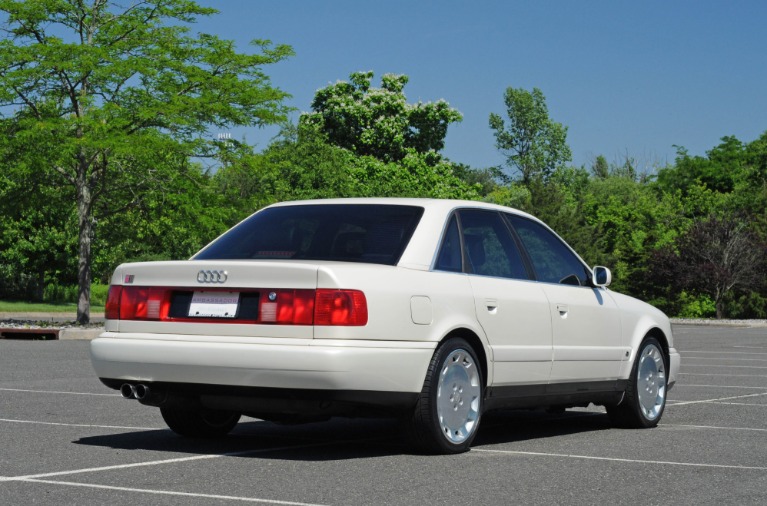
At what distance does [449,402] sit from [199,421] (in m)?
1.85

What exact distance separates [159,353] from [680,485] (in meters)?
3.12

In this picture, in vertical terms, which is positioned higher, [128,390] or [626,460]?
[128,390]

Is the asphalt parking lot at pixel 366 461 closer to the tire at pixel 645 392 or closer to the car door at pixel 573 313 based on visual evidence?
the tire at pixel 645 392

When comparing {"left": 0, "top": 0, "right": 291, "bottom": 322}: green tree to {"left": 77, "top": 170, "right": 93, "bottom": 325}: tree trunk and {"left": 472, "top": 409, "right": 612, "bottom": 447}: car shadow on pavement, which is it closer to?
{"left": 77, "top": 170, "right": 93, "bottom": 325}: tree trunk

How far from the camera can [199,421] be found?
8156mm

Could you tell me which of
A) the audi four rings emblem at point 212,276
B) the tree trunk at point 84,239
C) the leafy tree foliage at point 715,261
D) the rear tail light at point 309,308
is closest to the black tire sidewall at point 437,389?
the rear tail light at point 309,308

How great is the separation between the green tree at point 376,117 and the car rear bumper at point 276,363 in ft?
198

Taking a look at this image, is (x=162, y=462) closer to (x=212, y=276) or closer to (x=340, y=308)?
(x=212, y=276)

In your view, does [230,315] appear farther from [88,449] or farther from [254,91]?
[254,91]

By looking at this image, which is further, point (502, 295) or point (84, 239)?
point (84, 239)

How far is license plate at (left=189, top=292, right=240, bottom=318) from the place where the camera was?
7105 mm

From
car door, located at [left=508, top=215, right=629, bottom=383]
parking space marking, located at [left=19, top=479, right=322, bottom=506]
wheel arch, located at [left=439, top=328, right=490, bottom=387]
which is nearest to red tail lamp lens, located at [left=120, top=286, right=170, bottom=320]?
parking space marking, located at [left=19, top=479, right=322, bottom=506]

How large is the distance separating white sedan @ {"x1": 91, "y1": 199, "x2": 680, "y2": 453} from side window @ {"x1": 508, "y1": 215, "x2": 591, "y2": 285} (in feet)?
0.09

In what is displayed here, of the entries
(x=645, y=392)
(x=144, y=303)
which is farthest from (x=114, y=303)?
(x=645, y=392)
